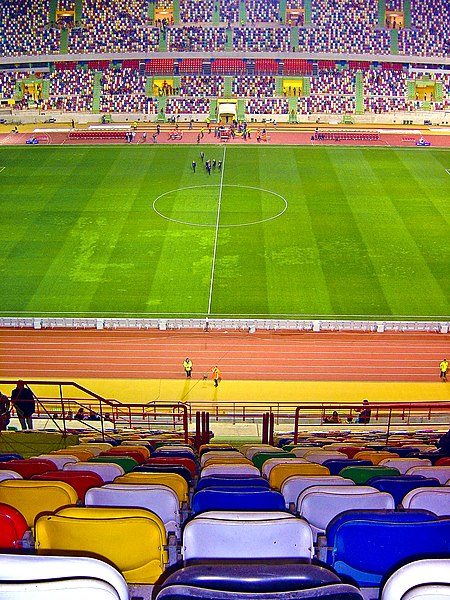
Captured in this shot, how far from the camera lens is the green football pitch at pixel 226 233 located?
2741 centimetres

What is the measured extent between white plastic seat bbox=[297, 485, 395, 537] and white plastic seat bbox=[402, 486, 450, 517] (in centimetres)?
21

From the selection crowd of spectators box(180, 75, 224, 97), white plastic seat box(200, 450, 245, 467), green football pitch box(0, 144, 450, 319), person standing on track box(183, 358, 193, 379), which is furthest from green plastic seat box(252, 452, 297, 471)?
crowd of spectators box(180, 75, 224, 97)

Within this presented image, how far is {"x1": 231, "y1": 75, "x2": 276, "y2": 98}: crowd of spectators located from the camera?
58781 mm

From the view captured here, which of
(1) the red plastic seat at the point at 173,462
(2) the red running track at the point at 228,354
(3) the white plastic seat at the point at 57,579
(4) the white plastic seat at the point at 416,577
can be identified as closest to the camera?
(3) the white plastic seat at the point at 57,579

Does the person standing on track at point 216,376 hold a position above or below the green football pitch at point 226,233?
below

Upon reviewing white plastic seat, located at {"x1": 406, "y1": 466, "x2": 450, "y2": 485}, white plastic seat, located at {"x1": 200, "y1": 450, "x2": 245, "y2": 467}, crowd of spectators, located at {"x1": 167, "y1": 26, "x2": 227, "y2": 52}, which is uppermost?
crowd of spectators, located at {"x1": 167, "y1": 26, "x2": 227, "y2": 52}

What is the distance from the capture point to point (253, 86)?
59250 mm

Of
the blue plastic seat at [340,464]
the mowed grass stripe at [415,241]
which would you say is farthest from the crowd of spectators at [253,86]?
the blue plastic seat at [340,464]

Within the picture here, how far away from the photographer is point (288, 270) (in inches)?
1171

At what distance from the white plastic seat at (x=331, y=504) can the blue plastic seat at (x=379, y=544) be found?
35.8 inches

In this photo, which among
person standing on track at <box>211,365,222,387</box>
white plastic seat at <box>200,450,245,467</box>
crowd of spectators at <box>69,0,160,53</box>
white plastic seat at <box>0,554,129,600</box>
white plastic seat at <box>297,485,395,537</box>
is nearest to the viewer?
white plastic seat at <box>0,554,129,600</box>

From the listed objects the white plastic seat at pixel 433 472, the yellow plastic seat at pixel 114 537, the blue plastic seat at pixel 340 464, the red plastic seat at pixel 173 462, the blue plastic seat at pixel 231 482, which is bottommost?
the red plastic seat at pixel 173 462

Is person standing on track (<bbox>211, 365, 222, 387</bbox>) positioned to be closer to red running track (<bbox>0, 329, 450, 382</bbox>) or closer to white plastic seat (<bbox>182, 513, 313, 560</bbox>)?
red running track (<bbox>0, 329, 450, 382</bbox>)

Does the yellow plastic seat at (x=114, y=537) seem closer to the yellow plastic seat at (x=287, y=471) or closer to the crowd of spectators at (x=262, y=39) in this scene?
the yellow plastic seat at (x=287, y=471)
